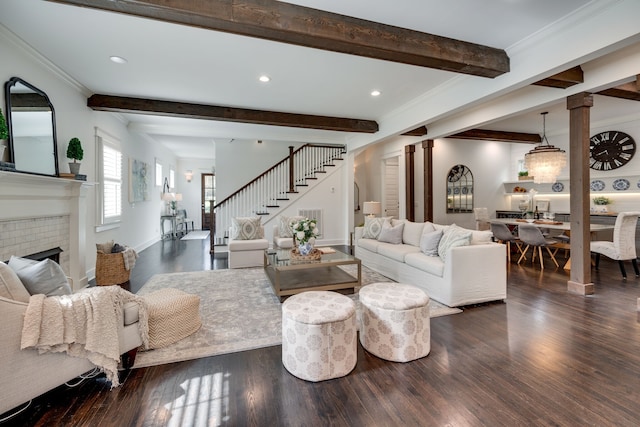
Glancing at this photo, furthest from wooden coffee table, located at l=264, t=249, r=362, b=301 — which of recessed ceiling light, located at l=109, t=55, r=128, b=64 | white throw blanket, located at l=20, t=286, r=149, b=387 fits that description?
recessed ceiling light, located at l=109, t=55, r=128, b=64

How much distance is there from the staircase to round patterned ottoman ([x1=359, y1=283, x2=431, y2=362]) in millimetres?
5374

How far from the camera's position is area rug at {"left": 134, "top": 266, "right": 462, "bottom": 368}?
7.93 feet

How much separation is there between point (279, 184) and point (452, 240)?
17.3 feet

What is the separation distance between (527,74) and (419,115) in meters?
1.88

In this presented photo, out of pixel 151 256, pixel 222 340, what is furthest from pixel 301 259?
pixel 151 256

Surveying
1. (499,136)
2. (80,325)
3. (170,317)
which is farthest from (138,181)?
(499,136)

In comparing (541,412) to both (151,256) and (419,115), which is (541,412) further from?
(151,256)

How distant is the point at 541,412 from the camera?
169 centimetres

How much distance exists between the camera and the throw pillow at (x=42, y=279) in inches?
73.6

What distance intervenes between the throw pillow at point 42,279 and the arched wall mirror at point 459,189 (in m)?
8.01

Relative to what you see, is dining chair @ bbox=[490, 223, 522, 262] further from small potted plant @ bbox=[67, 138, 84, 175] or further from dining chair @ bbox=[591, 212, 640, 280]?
small potted plant @ bbox=[67, 138, 84, 175]

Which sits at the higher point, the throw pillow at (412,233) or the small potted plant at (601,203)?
the small potted plant at (601,203)

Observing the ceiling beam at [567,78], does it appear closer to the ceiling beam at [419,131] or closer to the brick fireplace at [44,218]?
the ceiling beam at [419,131]

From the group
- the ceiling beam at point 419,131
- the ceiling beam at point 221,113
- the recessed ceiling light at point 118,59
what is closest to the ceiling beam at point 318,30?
the recessed ceiling light at point 118,59
